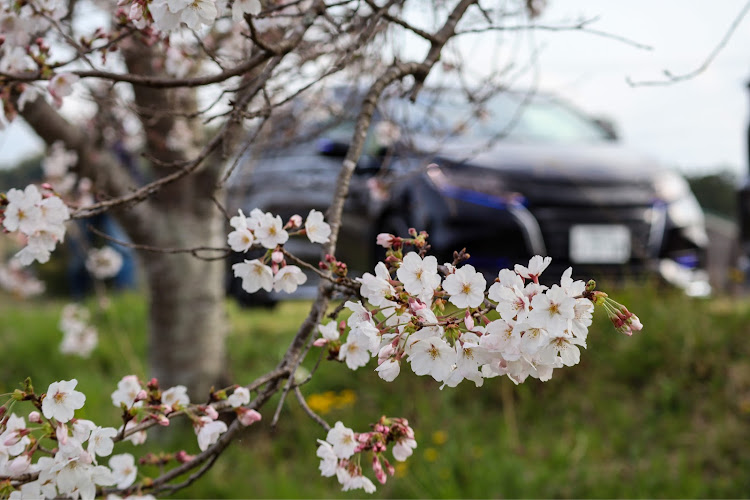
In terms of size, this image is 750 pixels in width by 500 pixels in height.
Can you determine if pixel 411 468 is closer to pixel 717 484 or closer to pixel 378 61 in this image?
pixel 717 484

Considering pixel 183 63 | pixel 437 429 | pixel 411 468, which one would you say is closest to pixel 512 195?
pixel 437 429

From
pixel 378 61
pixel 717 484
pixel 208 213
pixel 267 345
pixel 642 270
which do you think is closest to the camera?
pixel 378 61

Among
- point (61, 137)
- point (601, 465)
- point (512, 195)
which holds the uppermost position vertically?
point (61, 137)

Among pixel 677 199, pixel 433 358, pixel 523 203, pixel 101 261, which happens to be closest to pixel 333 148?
pixel 523 203

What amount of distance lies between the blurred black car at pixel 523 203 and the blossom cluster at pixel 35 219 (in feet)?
7.29

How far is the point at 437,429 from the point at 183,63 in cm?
193

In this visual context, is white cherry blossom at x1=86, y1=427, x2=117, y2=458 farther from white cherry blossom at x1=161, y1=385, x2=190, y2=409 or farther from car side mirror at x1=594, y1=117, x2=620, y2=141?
car side mirror at x1=594, y1=117, x2=620, y2=141

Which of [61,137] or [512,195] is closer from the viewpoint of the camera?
[61,137]

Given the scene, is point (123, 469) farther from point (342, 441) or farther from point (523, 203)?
point (523, 203)

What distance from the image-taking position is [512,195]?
13.1ft

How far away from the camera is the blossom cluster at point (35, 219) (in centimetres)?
125

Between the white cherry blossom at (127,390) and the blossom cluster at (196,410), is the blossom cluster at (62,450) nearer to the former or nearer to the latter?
the blossom cluster at (196,410)

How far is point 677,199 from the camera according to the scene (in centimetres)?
450

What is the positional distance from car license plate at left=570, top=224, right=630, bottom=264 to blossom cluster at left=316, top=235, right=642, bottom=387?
3.23m
